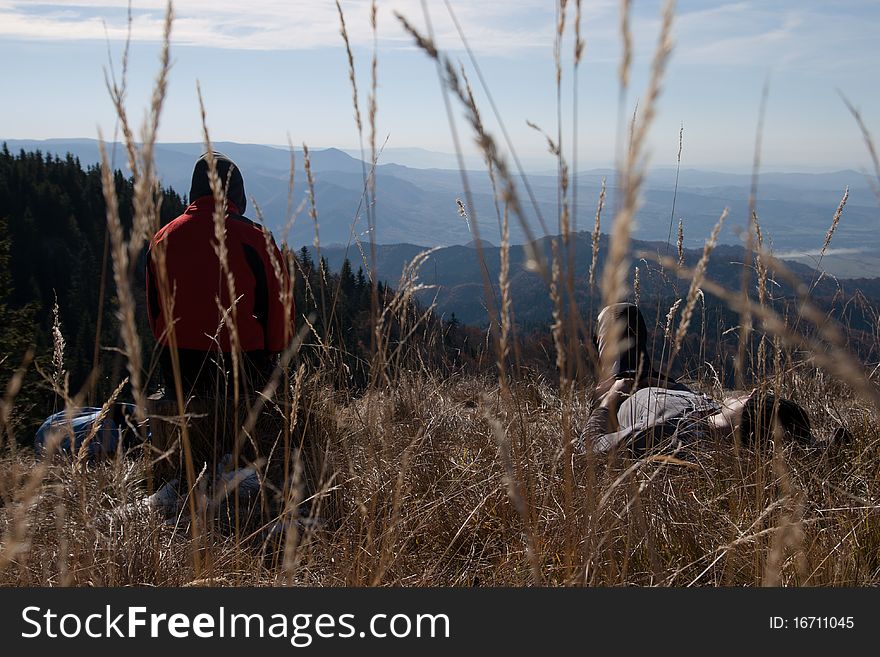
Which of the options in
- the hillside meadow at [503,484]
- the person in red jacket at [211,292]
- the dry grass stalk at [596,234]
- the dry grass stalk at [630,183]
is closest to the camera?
the dry grass stalk at [630,183]

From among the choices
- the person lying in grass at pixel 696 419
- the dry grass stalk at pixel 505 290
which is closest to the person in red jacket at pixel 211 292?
the person lying in grass at pixel 696 419

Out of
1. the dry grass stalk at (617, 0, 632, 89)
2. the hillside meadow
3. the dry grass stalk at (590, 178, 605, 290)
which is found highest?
the dry grass stalk at (617, 0, 632, 89)

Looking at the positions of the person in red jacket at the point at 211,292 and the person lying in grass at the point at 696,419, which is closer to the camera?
the person lying in grass at the point at 696,419

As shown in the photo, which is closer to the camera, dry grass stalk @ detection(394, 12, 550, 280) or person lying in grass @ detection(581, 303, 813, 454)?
dry grass stalk @ detection(394, 12, 550, 280)

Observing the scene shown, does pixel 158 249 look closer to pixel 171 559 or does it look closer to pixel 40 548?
pixel 171 559

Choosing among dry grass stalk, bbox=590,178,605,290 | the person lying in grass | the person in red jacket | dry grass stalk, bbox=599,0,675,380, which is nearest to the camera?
dry grass stalk, bbox=599,0,675,380

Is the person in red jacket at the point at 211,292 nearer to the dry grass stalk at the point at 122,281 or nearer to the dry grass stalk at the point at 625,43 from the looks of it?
the dry grass stalk at the point at 122,281

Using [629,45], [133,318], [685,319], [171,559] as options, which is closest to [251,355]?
[171,559]

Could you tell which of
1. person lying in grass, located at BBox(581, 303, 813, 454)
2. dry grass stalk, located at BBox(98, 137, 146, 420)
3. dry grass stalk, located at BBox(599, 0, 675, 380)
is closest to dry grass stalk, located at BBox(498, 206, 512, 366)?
dry grass stalk, located at BBox(599, 0, 675, 380)

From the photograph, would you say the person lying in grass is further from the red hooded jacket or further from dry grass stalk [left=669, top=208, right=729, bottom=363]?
the red hooded jacket

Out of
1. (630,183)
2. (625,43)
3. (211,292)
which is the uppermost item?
(625,43)

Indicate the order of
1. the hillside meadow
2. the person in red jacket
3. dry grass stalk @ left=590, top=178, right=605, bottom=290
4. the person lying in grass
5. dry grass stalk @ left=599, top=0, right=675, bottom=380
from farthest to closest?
the person in red jacket, the person lying in grass, dry grass stalk @ left=590, top=178, right=605, bottom=290, the hillside meadow, dry grass stalk @ left=599, top=0, right=675, bottom=380

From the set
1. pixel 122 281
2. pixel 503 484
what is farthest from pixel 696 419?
pixel 122 281

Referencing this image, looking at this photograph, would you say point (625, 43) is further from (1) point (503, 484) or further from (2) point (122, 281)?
(1) point (503, 484)
